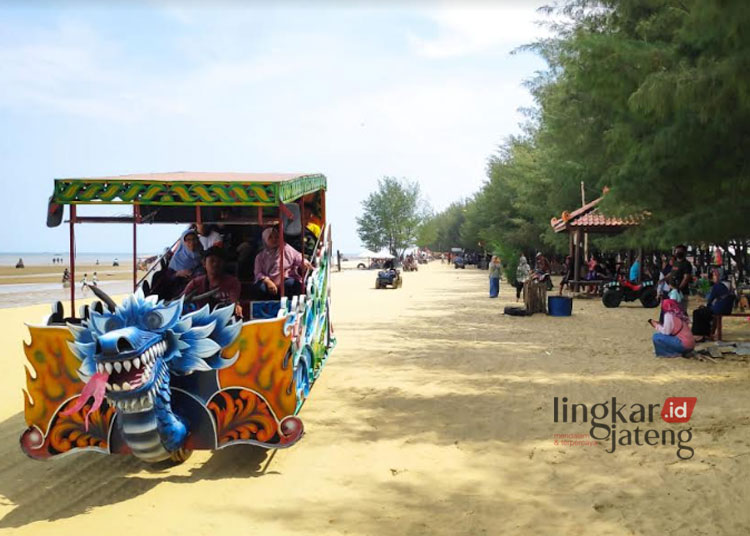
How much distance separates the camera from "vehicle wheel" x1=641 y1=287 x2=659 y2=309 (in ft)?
68.7

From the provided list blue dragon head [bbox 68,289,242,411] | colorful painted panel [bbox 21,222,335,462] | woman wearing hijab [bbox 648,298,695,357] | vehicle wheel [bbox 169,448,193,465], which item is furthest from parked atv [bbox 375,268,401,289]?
blue dragon head [bbox 68,289,242,411]

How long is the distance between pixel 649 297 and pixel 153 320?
61.3 feet

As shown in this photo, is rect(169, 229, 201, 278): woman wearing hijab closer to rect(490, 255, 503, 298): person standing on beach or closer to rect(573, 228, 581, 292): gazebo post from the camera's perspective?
rect(490, 255, 503, 298): person standing on beach

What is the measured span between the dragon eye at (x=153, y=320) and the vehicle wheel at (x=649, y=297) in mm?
18575

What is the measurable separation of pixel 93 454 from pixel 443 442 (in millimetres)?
3407

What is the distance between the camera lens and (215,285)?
7184 millimetres

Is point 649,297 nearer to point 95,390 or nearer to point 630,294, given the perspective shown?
point 630,294

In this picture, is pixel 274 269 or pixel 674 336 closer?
pixel 274 269

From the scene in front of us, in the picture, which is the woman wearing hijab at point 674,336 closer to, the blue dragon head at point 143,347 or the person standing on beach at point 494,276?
the blue dragon head at point 143,347

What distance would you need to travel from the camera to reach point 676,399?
817cm

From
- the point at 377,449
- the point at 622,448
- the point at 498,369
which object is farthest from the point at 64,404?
the point at 498,369

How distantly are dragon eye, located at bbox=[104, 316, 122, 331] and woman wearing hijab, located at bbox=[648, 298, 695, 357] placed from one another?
868 centimetres

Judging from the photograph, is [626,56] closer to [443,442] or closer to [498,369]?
Result: [498,369]

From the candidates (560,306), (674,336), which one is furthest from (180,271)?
(560,306)
